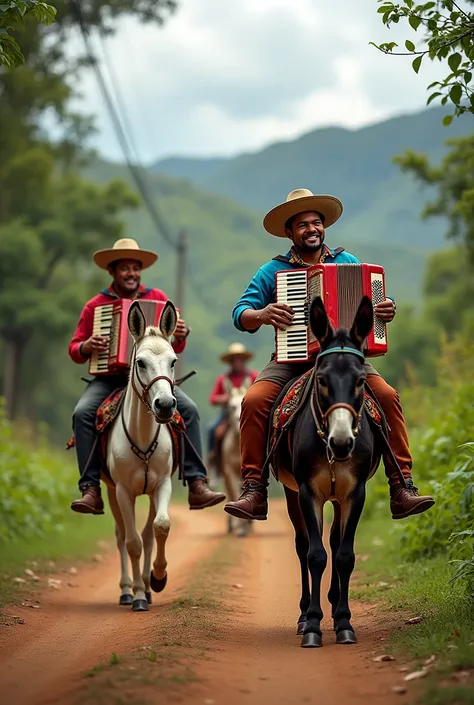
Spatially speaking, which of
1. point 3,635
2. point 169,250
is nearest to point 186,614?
point 3,635

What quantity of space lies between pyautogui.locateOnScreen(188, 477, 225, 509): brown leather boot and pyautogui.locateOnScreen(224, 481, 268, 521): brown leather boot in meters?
1.66

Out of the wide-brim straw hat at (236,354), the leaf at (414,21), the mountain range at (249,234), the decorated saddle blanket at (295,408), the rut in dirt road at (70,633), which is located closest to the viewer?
the rut in dirt road at (70,633)

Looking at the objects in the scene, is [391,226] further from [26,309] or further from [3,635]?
[3,635]

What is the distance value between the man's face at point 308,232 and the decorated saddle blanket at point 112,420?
227 cm

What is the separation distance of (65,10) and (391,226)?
132561 millimetres

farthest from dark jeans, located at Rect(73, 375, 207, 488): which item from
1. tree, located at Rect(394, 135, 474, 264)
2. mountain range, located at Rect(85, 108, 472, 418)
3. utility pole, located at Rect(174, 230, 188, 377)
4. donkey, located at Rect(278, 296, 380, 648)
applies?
mountain range, located at Rect(85, 108, 472, 418)

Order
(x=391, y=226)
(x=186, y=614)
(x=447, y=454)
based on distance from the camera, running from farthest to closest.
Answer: (x=391, y=226) < (x=447, y=454) < (x=186, y=614)

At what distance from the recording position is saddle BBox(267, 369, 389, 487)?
25.9 ft

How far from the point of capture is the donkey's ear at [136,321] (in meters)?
9.30

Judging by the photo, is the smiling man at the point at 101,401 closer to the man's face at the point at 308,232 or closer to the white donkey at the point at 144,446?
the white donkey at the point at 144,446

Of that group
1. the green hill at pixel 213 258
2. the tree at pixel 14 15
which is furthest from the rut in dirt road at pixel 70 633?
the green hill at pixel 213 258

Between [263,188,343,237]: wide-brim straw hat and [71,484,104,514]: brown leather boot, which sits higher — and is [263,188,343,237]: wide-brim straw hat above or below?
above

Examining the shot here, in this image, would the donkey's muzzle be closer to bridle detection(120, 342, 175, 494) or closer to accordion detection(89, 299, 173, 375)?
bridle detection(120, 342, 175, 494)

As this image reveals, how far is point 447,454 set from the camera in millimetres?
12812
